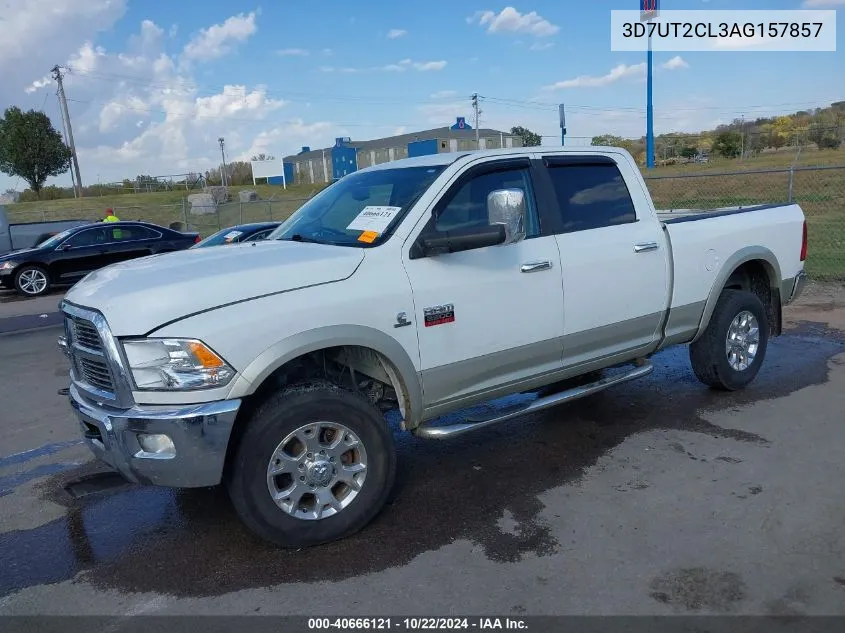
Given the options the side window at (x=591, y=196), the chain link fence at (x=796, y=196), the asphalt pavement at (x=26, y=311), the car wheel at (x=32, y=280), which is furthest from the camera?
the car wheel at (x=32, y=280)

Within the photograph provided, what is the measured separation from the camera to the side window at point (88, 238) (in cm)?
1598

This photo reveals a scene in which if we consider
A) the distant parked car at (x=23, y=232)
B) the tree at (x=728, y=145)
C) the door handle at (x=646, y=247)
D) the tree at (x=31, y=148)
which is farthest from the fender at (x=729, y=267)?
the tree at (x=31, y=148)

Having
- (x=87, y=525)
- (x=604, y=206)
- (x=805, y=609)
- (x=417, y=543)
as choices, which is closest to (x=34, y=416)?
(x=87, y=525)

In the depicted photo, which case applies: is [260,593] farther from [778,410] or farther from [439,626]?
[778,410]

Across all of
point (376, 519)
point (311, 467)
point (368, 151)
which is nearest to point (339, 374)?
point (311, 467)

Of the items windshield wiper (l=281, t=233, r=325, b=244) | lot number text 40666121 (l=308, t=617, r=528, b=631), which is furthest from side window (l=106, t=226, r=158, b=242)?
lot number text 40666121 (l=308, t=617, r=528, b=631)

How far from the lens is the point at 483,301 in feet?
13.6

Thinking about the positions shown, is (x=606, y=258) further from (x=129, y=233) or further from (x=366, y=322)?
(x=129, y=233)

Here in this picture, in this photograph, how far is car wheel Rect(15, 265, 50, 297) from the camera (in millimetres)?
15375

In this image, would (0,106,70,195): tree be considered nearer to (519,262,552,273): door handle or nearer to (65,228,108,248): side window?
(65,228,108,248): side window

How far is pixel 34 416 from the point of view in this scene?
6.38 meters

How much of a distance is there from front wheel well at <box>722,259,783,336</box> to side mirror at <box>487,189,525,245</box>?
9.47 ft

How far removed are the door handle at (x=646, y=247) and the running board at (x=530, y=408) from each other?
0.86 metres

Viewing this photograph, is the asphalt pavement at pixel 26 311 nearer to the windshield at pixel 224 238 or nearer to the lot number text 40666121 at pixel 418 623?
the windshield at pixel 224 238
